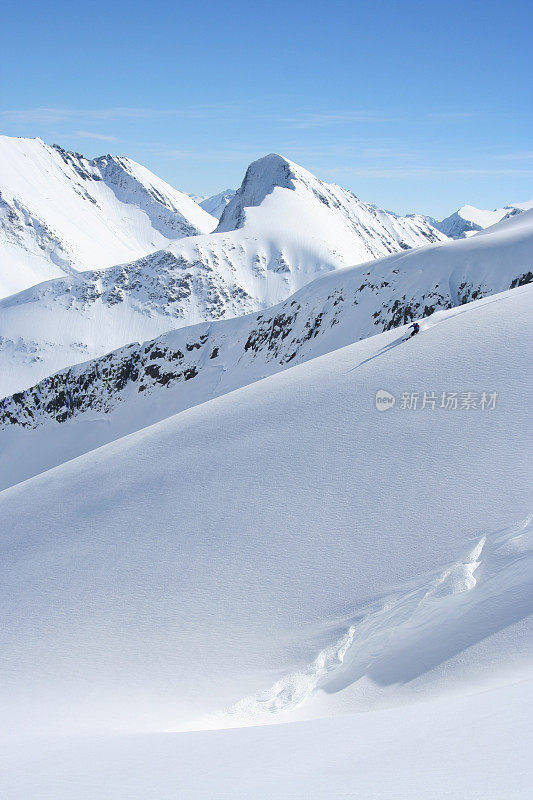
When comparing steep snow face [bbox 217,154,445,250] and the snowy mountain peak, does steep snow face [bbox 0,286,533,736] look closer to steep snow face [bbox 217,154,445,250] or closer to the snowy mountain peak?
steep snow face [bbox 217,154,445,250]

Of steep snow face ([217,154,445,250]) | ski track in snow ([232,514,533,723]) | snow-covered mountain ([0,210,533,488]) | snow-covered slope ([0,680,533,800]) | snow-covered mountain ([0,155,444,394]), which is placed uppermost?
steep snow face ([217,154,445,250])

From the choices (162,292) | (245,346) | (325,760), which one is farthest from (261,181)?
(325,760)

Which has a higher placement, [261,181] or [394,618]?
[261,181]

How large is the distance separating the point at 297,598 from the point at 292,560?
2.97 feet

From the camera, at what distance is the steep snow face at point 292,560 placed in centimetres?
864

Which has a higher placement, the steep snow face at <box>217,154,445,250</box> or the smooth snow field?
the steep snow face at <box>217,154,445,250</box>

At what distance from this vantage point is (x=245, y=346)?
61.8 m

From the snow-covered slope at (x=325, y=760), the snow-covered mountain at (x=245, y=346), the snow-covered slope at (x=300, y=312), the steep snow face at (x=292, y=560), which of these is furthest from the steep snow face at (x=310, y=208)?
the snow-covered slope at (x=325, y=760)

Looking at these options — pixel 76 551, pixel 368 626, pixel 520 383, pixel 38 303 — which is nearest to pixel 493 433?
pixel 520 383

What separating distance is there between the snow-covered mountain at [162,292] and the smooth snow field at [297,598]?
91.1 metres

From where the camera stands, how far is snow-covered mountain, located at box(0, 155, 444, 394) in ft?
350

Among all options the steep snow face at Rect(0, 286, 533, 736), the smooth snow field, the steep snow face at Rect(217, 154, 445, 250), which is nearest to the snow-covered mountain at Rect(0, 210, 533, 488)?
the smooth snow field

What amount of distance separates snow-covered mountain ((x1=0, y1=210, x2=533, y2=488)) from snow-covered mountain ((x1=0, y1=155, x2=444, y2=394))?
32.0 metres

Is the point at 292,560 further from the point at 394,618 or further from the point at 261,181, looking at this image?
the point at 261,181
